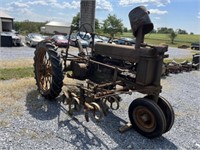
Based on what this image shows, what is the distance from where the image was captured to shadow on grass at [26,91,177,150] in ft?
10.8

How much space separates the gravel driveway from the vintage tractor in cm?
21

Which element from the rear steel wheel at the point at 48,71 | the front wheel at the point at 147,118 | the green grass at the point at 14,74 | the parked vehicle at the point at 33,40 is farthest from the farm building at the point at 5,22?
the front wheel at the point at 147,118

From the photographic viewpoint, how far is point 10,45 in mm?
16797

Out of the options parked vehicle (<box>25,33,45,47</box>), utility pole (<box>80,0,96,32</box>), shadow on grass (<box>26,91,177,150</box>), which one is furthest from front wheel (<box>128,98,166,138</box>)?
utility pole (<box>80,0,96,32</box>)

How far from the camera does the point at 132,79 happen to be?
4102 millimetres

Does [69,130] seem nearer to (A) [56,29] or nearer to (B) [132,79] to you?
(B) [132,79]

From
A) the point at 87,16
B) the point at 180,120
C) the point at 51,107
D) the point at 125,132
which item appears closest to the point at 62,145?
the point at 125,132

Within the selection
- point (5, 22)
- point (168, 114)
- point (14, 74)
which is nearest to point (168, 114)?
point (168, 114)

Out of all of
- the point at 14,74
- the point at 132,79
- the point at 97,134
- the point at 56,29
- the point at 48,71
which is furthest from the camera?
the point at 56,29

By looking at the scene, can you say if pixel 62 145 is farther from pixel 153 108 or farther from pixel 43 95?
pixel 43 95

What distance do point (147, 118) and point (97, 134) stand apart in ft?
2.77

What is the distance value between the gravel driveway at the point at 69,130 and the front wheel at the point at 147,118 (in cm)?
13

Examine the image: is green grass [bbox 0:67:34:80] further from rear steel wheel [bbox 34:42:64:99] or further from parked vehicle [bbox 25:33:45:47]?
parked vehicle [bbox 25:33:45:47]

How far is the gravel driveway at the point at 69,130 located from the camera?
323 centimetres
